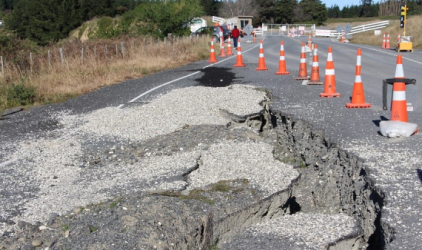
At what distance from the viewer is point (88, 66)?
52.7ft

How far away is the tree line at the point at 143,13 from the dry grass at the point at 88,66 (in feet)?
9.53

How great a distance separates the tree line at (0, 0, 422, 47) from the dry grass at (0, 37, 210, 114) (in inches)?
114

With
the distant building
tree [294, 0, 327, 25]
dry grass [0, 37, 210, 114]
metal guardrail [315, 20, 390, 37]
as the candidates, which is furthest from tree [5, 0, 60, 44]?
tree [294, 0, 327, 25]

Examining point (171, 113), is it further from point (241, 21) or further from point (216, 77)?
point (241, 21)

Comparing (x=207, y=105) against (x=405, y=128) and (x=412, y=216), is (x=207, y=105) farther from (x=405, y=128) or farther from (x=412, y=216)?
(x=412, y=216)

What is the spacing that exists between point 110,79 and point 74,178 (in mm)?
9321

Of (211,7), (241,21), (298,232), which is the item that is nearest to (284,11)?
(211,7)

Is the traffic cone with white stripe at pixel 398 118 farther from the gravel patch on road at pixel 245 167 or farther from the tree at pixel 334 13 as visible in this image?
the tree at pixel 334 13

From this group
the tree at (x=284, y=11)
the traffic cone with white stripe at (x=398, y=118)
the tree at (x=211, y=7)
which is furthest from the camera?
the tree at (x=211, y=7)

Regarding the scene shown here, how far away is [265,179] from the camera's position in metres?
4.95

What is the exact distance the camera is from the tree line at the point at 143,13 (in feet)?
96.7

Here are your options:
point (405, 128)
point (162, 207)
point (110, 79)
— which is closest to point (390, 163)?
point (405, 128)

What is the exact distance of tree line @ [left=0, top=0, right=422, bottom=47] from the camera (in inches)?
1161

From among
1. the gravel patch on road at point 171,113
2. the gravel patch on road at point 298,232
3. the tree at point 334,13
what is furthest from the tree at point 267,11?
the gravel patch on road at point 298,232
